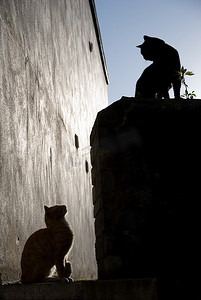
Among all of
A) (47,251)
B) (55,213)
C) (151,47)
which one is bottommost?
(47,251)

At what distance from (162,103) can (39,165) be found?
1.91 meters

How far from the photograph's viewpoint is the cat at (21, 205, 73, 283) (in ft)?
10.1

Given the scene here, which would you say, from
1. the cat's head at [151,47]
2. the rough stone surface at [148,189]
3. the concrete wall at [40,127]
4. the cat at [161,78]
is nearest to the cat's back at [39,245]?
the concrete wall at [40,127]

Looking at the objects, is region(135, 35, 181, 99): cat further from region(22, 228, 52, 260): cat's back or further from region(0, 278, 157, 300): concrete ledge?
region(0, 278, 157, 300): concrete ledge

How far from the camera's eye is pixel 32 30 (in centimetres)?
499

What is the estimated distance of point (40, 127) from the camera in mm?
5023

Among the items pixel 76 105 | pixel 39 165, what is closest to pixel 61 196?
pixel 39 165

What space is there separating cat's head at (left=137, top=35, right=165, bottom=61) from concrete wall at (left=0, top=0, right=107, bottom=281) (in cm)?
132

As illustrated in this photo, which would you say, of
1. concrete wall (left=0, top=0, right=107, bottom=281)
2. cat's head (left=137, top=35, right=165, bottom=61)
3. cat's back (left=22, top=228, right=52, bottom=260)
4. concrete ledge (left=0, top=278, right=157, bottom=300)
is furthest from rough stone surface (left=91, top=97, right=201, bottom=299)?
cat's head (left=137, top=35, right=165, bottom=61)

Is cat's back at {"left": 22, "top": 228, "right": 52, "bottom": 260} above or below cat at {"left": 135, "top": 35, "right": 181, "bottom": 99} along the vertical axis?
below

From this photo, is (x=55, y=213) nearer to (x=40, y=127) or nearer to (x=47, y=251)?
(x=47, y=251)

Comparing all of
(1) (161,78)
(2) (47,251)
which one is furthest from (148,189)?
(1) (161,78)

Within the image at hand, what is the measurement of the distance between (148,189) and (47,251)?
92 cm

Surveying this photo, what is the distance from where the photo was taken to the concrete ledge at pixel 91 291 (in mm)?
2758
